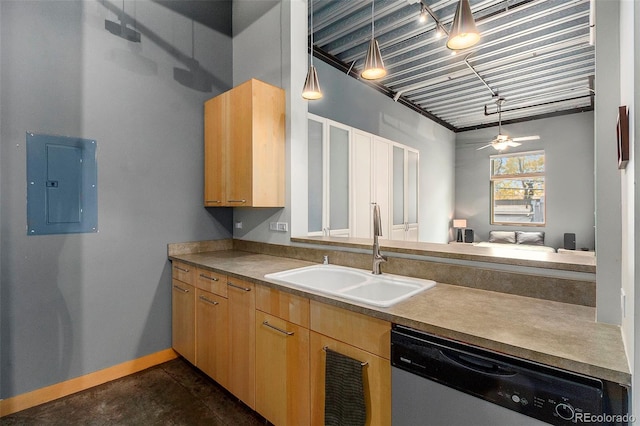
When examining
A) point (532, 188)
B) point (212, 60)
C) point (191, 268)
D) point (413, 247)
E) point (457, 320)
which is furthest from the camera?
point (532, 188)

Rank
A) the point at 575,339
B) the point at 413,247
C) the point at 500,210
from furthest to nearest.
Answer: the point at 500,210, the point at 413,247, the point at 575,339

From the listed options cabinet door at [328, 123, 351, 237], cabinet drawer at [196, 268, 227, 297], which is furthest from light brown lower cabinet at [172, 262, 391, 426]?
cabinet door at [328, 123, 351, 237]

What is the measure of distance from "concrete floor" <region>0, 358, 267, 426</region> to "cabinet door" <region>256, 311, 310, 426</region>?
0.30 meters

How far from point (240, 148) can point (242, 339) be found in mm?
1522

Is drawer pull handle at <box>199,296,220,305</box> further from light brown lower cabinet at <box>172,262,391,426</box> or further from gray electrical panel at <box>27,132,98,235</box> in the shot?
gray electrical panel at <box>27,132,98,235</box>

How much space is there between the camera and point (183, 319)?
2.63m

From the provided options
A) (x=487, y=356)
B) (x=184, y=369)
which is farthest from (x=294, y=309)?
(x=184, y=369)

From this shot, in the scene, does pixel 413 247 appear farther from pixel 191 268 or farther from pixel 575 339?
pixel 191 268

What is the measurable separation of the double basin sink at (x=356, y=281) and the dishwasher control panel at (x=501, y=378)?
232 millimetres

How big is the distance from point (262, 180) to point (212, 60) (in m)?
1.54

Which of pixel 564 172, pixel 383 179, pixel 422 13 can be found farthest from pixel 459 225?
pixel 422 13

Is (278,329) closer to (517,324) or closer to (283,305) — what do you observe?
(283,305)

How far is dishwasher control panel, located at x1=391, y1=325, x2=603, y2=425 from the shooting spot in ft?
2.89

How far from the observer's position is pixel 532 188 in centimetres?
665
